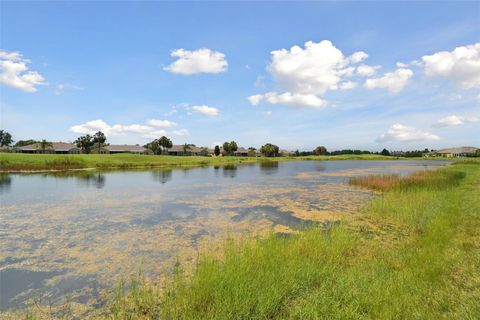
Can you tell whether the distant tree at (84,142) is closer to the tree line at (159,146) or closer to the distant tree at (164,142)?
the tree line at (159,146)

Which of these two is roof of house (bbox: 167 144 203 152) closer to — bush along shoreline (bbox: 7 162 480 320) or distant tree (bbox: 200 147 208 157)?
distant tree (bbox: 200 147 208 157)

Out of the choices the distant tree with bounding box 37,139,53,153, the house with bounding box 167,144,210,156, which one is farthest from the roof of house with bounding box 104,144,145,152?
the distant tree with bounding box 37,139,53,153

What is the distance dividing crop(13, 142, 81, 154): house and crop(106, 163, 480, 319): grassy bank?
344 feet

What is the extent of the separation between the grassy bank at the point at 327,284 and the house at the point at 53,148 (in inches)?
4133

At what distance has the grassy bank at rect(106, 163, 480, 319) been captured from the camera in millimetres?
4824

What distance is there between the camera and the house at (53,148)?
297 feet

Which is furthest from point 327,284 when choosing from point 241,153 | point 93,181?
point 241,153

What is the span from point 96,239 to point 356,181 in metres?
26.8

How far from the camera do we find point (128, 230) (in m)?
12.5

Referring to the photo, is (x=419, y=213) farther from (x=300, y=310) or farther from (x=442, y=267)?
(x=300, y=310)

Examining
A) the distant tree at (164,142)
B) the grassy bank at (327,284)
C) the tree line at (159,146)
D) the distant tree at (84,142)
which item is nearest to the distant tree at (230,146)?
the tree line at (159,146)

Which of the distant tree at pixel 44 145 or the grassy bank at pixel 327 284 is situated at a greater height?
the distant tree at pixel 44 145

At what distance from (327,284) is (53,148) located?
4302 inches

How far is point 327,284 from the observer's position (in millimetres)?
5824
